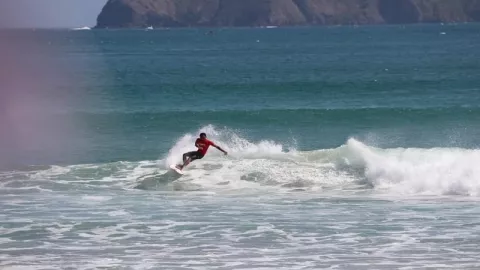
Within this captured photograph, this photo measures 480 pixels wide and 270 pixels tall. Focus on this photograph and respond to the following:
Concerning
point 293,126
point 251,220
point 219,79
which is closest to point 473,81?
point 219,79

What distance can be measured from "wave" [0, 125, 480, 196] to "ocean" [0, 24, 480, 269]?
0.17 feet

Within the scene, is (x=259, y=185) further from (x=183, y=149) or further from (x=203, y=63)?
(x=203, y=63)

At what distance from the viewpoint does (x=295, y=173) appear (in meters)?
30.3

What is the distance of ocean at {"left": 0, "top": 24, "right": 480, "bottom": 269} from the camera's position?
21234 millimetres

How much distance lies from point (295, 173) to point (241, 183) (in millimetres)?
1581

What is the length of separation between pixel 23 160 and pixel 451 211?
1582 centimetres

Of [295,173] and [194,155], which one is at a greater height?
[194,155]

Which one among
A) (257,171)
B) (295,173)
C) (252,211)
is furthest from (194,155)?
(252,211)

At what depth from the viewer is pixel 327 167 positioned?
1230 inches

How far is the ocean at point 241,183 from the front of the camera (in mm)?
21234

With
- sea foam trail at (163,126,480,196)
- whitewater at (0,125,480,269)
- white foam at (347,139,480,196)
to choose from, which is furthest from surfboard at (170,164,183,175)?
white foam at (347,139,480,196)

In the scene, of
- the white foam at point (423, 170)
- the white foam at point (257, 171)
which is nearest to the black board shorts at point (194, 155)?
the white foam at point (257, 171)

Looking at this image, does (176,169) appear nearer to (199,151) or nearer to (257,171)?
(199,151)

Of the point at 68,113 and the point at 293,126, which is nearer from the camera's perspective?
the point at 293,126
